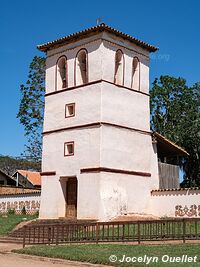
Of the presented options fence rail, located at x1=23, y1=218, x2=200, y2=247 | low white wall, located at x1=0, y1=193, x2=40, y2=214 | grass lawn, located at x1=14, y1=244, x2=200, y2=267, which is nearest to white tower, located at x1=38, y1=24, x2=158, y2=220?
low white wall, located at x1=0, y1=193, x2=40, y2=214

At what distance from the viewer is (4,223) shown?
68.6ft

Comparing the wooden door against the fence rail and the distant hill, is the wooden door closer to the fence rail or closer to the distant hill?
the fence rail

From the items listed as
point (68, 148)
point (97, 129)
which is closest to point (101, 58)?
point (97, 129)

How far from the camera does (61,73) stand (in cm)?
2258

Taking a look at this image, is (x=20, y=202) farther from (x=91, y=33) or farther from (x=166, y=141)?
(x=91, y=33)

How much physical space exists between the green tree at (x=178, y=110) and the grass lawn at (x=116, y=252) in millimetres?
21398

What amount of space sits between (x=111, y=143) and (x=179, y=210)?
14.2 ft

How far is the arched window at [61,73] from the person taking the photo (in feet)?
73.3

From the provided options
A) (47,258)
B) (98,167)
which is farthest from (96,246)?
(98,167)

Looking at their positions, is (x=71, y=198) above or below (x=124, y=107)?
below

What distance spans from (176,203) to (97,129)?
16.3ft

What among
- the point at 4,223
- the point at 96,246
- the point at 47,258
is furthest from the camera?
the point at 4,223

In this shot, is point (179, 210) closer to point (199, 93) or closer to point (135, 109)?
point (135, 109)

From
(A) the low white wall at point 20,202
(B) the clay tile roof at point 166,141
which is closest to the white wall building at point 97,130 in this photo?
(B) the clay tile roof at point 166,141
